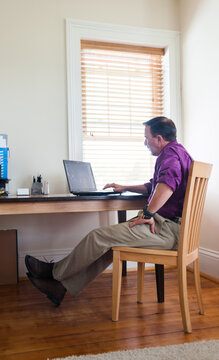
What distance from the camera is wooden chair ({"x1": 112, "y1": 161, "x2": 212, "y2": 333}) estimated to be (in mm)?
1911

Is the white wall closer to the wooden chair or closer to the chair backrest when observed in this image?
the wooden chair

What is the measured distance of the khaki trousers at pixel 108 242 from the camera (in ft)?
6.79

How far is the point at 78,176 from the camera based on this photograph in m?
2.87

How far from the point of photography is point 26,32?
3.23 meters

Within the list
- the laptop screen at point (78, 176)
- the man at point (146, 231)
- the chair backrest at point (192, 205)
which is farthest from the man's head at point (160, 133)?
the laptop screen at point (78, 176)

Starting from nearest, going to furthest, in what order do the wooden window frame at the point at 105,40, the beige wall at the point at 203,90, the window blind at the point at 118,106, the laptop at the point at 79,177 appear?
the laptop at the point at 79,177 → the beige wall at the point at 203,90 → the wooden window frame at the point at 105,40 → the window blind at the point at 118,106

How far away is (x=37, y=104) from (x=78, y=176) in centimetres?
86

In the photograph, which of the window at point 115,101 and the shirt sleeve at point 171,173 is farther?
the window at point 115,101

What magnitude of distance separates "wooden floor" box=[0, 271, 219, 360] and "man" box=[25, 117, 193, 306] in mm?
195

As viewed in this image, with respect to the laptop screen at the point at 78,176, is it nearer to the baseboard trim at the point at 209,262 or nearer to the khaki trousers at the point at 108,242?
the khaki trousers at the point at 108,242

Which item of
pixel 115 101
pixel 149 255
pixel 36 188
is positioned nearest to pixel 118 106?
pixel 115 101

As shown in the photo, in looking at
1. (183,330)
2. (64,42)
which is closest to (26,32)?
(64,42)

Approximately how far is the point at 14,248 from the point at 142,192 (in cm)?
117

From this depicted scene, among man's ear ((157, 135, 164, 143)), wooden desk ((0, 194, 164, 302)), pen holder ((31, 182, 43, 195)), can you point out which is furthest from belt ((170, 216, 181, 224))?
pen holder ((31, 182, 43, 195))
